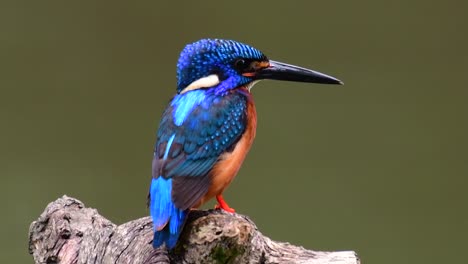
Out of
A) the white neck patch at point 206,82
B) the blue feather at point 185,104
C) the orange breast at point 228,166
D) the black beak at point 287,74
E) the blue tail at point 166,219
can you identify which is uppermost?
the black beak at point 287,74

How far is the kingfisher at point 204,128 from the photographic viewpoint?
1827 millimetres

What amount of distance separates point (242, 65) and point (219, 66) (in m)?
0.06

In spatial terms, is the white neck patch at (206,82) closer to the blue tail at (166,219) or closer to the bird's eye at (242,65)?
the bird's eye at (242,65)

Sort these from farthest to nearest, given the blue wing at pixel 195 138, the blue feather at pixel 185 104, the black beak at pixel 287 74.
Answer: the black beak at pixel 287 74 → the blue feather at pixel 185 104 → the blue wing at pixel 195 138

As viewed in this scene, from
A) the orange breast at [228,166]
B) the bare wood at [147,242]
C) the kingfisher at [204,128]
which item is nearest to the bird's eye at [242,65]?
the kingfisher at [204,128]

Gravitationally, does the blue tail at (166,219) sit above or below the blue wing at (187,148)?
below

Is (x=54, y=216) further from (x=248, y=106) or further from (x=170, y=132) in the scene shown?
(x=248, y=106)

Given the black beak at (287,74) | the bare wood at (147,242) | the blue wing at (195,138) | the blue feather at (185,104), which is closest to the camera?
the bare wood at (147,242)

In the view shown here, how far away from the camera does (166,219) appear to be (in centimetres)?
179

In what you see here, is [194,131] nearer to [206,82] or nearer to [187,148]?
[187,148]

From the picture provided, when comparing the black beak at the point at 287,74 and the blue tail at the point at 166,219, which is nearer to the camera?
the blue tail at the point at 166,219

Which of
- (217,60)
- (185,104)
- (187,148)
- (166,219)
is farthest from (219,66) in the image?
(166,219)

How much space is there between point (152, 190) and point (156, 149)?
0.13 m

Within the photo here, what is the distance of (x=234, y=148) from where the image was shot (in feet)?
6.49
